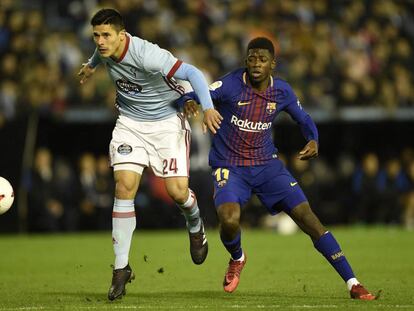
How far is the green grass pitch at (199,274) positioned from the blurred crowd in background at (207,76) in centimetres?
169

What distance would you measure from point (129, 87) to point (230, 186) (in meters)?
1.31

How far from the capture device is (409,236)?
Answer: 18.7 m

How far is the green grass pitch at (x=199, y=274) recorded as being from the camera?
9.12 metres

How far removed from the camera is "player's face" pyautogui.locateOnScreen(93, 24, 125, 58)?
9289 mm

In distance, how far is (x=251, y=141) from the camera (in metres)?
9.86

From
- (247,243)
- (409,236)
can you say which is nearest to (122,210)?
(247,243)

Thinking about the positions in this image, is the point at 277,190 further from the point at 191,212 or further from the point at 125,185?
the point at 125,185

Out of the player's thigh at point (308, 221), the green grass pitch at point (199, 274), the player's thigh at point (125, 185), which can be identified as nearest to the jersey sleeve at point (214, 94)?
the player's thigh at point (125, 185)

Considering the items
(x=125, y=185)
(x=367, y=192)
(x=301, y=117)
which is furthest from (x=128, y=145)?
(x=367, y=192)

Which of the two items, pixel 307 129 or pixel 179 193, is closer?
pixel 307 129

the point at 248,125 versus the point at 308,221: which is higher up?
the point at 248,125

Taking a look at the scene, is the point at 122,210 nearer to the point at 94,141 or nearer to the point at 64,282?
the point at 64,282

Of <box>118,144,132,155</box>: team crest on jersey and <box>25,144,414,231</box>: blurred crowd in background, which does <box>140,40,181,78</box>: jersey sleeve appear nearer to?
<box>118,144,132,155</box>: team crest on jersey

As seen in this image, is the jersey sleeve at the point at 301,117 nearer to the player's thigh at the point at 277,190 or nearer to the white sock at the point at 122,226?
the player's thigh at the point at 277,190
